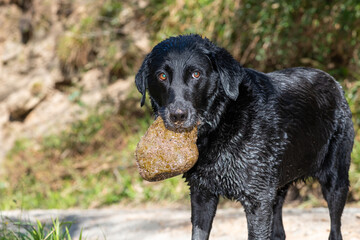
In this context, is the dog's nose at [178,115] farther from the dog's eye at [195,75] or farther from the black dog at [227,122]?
the dog's eye at [195,75]

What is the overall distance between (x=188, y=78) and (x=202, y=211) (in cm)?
96

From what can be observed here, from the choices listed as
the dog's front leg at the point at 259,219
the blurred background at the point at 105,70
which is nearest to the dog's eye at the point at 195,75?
the dog's front leg at the point at 259,219

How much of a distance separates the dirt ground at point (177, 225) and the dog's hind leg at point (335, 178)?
524 millimetres

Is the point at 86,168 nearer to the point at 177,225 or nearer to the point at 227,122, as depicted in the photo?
the point at 177,225

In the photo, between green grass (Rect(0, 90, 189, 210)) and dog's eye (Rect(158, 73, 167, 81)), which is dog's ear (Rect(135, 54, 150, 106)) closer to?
dog's eye (Rect(158, 73, 167, 81))

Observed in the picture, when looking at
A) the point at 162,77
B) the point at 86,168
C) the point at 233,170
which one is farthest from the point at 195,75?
the point at 86,168

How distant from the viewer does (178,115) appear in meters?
2.99

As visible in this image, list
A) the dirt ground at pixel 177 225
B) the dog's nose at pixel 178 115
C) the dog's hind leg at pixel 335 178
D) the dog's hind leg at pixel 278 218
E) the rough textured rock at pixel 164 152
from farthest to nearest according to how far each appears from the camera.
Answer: the dirt ground at pixel 177 225 → the dog's hind leg at pixel 278 218 → the dog's hind leg at pixel 335 178 → the rough textured rock at pixel 164 152 → the dog's nose at pixel 178 115

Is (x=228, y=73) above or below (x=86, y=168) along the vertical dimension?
above

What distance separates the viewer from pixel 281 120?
3.40 m

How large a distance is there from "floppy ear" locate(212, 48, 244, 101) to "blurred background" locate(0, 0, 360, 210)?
391 cm

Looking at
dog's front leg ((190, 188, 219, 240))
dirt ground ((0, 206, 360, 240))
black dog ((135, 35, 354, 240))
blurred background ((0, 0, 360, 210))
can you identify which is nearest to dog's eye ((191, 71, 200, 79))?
black dog ((135, 35, 354, 240))

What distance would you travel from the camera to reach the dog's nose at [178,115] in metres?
2.99

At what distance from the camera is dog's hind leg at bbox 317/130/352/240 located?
12.8 ft
